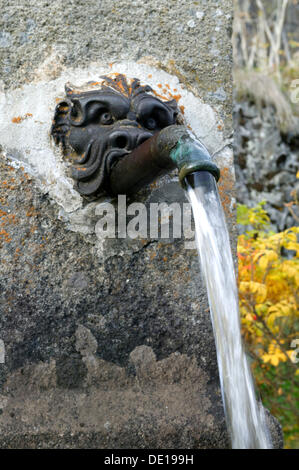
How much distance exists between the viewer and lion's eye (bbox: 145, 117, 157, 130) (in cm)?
127

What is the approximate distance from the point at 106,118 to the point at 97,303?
453 mm

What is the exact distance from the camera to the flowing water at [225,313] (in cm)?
103

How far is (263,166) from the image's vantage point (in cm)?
441

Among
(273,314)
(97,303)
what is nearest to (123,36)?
(97,303)

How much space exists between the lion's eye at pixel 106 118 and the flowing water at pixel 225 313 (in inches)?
12.5

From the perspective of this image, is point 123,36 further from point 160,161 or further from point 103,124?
point 160,161

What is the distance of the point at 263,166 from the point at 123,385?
345 cm

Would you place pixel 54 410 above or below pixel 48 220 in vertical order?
below

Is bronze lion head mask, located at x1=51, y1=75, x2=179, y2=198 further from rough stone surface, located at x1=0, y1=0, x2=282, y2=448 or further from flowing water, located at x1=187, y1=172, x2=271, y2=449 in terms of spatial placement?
flowing water, located at x1=187, y1=172, x2=271, y2=449

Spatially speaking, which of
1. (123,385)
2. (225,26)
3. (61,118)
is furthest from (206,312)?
(225,26)

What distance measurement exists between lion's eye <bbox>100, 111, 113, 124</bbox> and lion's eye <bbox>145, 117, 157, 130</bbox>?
0.09 metres

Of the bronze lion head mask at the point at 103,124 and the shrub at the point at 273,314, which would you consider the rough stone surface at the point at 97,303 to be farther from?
the shrub at the point at 273,314

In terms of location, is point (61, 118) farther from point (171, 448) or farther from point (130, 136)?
point (171, 448)

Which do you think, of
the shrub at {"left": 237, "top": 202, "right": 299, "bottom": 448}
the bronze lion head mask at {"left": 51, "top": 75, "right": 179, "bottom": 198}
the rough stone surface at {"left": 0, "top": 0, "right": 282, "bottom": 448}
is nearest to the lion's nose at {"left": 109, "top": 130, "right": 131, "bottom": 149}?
the bronze lion head mask at {"left": 51, "top": 75, "right": 179, "bottom": 198}
